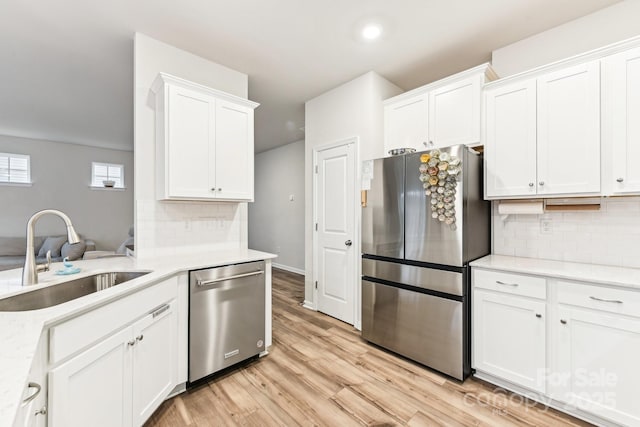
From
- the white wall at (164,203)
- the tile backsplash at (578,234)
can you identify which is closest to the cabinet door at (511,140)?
the tile backsplash at (578,234)

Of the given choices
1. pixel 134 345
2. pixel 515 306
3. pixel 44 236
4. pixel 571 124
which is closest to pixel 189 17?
pixel 134 345

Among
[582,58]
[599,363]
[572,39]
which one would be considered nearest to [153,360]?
[599,363]

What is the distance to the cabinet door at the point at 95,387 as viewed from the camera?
1088 millimetres

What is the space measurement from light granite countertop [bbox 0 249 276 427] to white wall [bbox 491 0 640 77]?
2888mm

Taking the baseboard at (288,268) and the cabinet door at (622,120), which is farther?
the baseboard at (288,268)

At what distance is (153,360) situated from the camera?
1661mm

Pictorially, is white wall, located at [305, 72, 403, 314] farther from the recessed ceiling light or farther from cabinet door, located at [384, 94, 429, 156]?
the recessed ceiling light

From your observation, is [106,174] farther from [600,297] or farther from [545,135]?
[600,297]

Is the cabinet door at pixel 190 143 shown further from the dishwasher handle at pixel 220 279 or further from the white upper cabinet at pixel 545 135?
the white upper cabinet at pixel 545 135

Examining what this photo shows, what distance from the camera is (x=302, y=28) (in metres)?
2.31

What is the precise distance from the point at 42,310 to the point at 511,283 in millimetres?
2650

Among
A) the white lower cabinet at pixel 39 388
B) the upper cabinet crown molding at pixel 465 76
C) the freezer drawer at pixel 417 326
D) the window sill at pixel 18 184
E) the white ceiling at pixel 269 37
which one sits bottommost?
the freezer drawer at pixel 417 326

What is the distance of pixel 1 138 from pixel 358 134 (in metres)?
6.91

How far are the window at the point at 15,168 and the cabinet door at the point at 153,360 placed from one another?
6.15 metres
